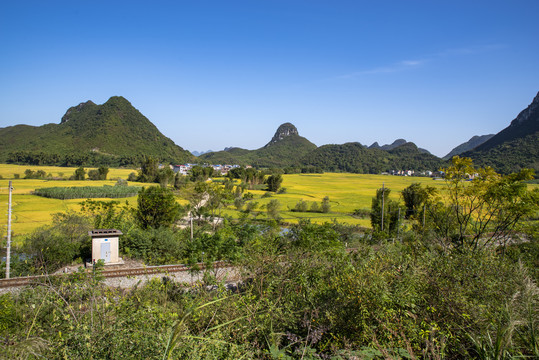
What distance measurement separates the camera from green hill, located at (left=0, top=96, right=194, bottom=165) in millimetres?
66025

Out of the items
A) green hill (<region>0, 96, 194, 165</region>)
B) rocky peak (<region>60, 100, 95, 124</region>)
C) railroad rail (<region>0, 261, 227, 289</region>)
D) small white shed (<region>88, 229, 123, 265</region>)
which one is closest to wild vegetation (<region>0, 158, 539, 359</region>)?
railroad rail (<region>0, 261, 227, 289</region>)

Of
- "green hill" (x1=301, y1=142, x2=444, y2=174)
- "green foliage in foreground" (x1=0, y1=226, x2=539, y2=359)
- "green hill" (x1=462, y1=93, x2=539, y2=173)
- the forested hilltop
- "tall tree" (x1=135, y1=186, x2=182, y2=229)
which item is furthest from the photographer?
"green hill" (x1=301, y1=142, x2=444, y2=174)

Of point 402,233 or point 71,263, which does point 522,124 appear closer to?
point 402,233

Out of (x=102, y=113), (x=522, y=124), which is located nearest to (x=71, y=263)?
(x=522, y=124)

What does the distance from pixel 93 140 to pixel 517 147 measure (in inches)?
3622

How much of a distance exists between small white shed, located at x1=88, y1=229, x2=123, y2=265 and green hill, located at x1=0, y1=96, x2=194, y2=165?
58.7 meters

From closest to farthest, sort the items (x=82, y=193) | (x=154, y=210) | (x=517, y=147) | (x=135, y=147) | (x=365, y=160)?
(x=154, y=210) → (x=82, y=193) → (x=517, y=147) → (x=135, y=147) → (x=365, y=160)

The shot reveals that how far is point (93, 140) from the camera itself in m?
81.1

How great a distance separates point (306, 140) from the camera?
184m

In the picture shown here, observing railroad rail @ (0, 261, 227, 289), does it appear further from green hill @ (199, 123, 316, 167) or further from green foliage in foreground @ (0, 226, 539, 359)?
green hill @ (199, 123, 316, 167)

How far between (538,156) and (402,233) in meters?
51.5

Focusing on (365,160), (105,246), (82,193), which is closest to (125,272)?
(105,246)

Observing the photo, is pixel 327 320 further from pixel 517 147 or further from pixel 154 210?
pixel 517 147

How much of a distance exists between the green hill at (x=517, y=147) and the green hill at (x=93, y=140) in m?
67.9
